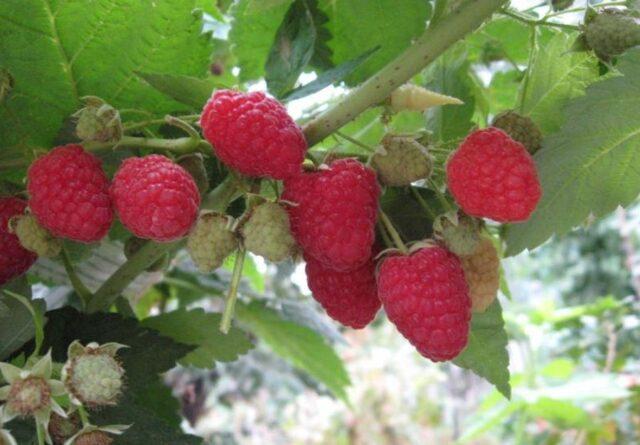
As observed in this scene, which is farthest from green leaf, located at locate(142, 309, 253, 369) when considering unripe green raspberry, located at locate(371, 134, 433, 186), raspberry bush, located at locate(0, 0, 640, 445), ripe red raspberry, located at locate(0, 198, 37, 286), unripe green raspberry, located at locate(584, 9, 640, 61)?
unripe green raspberry, located at locate(584, 9, 640, 61)

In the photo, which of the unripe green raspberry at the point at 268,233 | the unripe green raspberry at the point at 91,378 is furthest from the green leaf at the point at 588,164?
the unripe green raspberry at the point at 91,378

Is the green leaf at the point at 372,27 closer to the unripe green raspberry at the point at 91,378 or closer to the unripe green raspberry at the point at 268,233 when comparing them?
the unripe green raspberry at the point at 268,233

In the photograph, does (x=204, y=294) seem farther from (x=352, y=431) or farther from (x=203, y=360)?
(x=352, y=431)

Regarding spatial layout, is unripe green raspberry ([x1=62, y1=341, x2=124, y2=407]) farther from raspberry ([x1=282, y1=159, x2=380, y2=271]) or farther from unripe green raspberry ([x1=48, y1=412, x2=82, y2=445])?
raspberry ([x1=282, y1=159, x2=380, y2=271])

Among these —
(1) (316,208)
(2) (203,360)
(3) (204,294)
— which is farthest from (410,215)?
(3) (204,294)

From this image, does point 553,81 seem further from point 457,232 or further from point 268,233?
point 268,233

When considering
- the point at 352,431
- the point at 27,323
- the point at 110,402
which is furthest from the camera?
the point at 352,431

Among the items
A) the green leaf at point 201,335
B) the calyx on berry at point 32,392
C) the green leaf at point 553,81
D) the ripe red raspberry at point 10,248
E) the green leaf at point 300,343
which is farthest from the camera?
the green leaf at point 300,343
